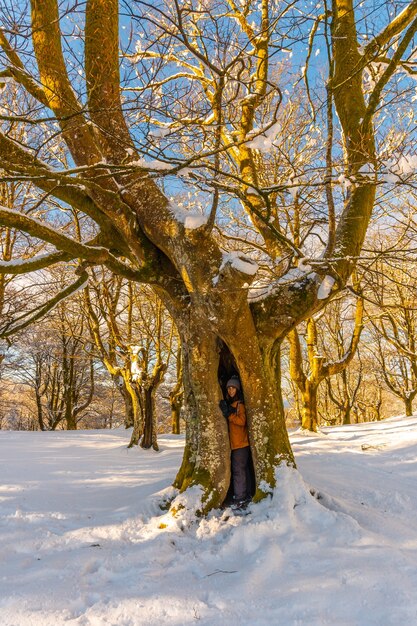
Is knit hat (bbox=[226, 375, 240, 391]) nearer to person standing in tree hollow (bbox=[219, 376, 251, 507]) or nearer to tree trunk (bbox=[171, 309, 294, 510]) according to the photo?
person standing in tree hollow (bbox=[219, 376, 251, 507])

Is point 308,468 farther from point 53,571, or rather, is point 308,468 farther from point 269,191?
point 269,191

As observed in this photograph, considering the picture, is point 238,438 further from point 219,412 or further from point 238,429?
point 219,412

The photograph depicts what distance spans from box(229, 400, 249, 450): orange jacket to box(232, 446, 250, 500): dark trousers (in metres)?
0.09

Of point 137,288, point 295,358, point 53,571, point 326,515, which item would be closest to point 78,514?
point 53,571

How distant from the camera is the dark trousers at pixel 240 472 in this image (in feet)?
12.7

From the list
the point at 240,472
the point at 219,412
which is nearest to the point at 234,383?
the point at 219,412

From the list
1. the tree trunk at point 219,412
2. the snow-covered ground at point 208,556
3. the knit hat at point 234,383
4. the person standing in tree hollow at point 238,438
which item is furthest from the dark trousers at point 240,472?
the knit hat at point 234,383

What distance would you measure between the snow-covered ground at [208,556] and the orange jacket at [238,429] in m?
0.55

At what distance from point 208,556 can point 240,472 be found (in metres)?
1.14

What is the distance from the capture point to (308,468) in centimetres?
521

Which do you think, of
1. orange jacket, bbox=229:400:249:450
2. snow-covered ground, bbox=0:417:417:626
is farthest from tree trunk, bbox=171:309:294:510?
snow-covered ground, bbox=0:417:417:626

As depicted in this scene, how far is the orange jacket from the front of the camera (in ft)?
13.0

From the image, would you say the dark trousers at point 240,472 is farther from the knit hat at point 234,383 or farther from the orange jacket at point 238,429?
the knit hat at point 234,383

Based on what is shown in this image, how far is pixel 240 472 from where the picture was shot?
12.8 feet
